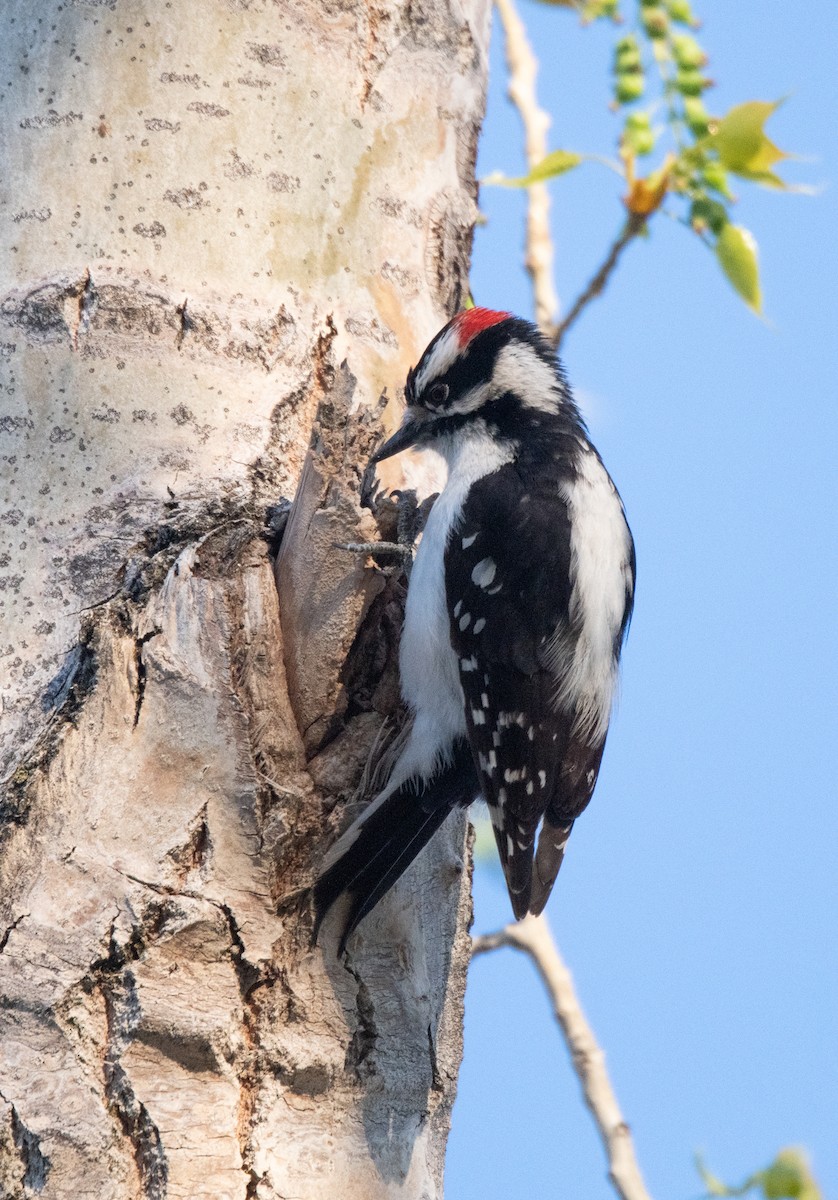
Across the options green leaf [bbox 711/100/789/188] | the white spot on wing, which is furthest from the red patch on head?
green leaf [bbox 711/100/789/188]

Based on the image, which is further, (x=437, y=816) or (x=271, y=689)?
(x=437, y=816)

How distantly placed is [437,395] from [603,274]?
77cm

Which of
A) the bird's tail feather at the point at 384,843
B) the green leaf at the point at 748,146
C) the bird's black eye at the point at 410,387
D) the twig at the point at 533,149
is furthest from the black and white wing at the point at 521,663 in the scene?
the twig at the point at 533,149

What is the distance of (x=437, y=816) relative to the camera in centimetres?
227

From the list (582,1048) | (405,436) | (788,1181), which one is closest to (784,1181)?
(788,1181)

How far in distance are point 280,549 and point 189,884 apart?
0.56 meters

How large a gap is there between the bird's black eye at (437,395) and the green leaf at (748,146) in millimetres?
748

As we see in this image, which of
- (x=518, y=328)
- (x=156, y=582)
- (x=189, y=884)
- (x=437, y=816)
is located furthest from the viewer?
(x=518, y=328)

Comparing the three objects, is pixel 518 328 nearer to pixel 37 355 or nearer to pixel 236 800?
pixel 37 355

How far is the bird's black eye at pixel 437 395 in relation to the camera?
2670 millimetres

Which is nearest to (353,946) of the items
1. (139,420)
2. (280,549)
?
→ (280,549)

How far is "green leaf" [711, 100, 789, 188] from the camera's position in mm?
2547

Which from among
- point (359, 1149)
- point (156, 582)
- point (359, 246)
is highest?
point (359, 246)

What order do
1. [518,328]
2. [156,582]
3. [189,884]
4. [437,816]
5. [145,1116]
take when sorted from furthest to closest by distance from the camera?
1. [518,328]
2. [437,816]
3. [156,582]
4. [189,884]
5. [145,1116]
